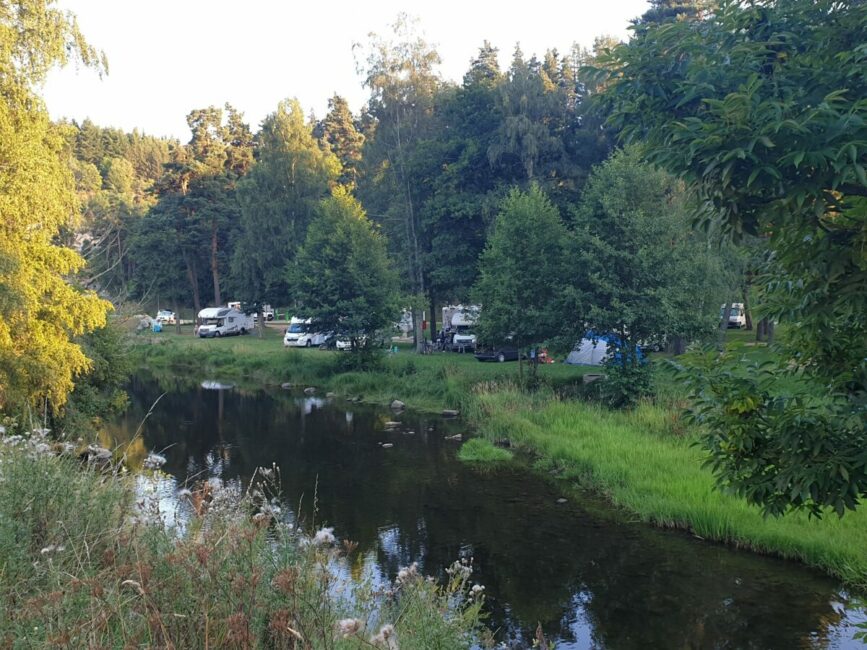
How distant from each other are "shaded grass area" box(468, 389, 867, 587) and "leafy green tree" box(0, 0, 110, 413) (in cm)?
1142

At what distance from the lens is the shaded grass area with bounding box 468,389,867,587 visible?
11000 mm

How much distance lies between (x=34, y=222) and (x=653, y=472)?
1410 cm

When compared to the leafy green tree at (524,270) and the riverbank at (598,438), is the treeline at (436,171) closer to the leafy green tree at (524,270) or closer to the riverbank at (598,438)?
the leafy green tree at (524,270)

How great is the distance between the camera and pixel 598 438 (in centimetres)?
A: 1766

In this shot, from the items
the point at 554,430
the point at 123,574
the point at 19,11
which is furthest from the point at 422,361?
the point at 123,574

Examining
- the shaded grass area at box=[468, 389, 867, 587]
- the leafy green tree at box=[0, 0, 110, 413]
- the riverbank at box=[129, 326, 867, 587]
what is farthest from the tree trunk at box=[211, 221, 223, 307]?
the leafy green tree at box=[0, 0, 110, 413]

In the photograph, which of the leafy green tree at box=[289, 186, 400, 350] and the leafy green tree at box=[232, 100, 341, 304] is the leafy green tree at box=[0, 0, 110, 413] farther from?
the leafy green tree at box=[232, 100, 341, 304]

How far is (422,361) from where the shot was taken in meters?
30.4

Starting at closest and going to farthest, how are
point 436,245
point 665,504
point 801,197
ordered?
point 801,197
point 665,504
point 436,245

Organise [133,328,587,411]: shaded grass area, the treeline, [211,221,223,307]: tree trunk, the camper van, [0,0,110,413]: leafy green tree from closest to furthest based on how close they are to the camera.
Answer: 1. [0,0,110,413]: leafy green tree
2. [133,328,587,411]: shaded grass area
3. the treeline
4. the camper van
5. [211,221,223,307]: tree trunk

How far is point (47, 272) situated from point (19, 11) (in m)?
5.49

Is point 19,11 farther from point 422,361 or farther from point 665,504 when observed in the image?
point 422,361

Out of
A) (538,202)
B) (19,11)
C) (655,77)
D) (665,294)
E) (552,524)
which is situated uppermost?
(19,11)

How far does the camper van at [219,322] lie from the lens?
4909 cm
